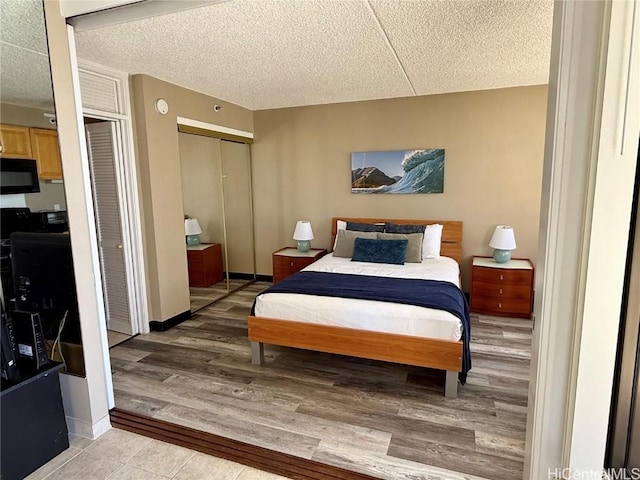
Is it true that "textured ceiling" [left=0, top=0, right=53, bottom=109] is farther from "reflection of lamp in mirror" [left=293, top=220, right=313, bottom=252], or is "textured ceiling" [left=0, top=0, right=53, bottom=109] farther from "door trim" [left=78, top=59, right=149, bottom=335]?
"reflection of lamp in mirror" [left=293, top=220, right=313, bottom=252]

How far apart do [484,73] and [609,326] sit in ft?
9.77

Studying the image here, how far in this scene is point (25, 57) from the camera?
2.01 m

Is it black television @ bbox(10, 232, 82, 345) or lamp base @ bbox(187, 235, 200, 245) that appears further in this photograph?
lamp base @ bbox(187, 235, 200, 245)

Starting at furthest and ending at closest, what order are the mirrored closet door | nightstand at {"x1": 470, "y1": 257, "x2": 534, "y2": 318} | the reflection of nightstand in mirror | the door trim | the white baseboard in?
the reflection of nightstand in mirror → the mirrored closet door → nightstand at {"x1": 470, "y1": 257, "x2": 534, "y2": 318} → the door trim → the white baseboard

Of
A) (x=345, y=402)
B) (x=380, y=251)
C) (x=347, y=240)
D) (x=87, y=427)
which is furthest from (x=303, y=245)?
(x=87, y=427)

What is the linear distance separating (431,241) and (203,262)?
303cm

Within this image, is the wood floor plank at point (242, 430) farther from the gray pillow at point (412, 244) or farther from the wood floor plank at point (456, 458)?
the gray pillow at point (412, 244)

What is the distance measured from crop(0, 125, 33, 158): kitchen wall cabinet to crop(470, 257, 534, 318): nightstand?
4.02 meters

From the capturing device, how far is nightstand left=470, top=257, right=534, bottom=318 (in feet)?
12.7

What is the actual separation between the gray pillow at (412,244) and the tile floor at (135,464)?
8.59 feet

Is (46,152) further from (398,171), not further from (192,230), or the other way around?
(398,171)

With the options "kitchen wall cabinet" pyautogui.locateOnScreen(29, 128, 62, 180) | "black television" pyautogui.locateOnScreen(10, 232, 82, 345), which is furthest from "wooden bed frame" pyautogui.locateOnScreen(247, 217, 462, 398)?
"kitchen wall cabinet" pyautogui.locateOnScreen(29, 128, 62, 180)

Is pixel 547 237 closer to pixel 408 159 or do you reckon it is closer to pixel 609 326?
pixel 609 326

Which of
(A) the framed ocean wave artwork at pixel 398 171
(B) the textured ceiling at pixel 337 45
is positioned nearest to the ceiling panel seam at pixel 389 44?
(B) the textured ceiling at pixel 337 45
